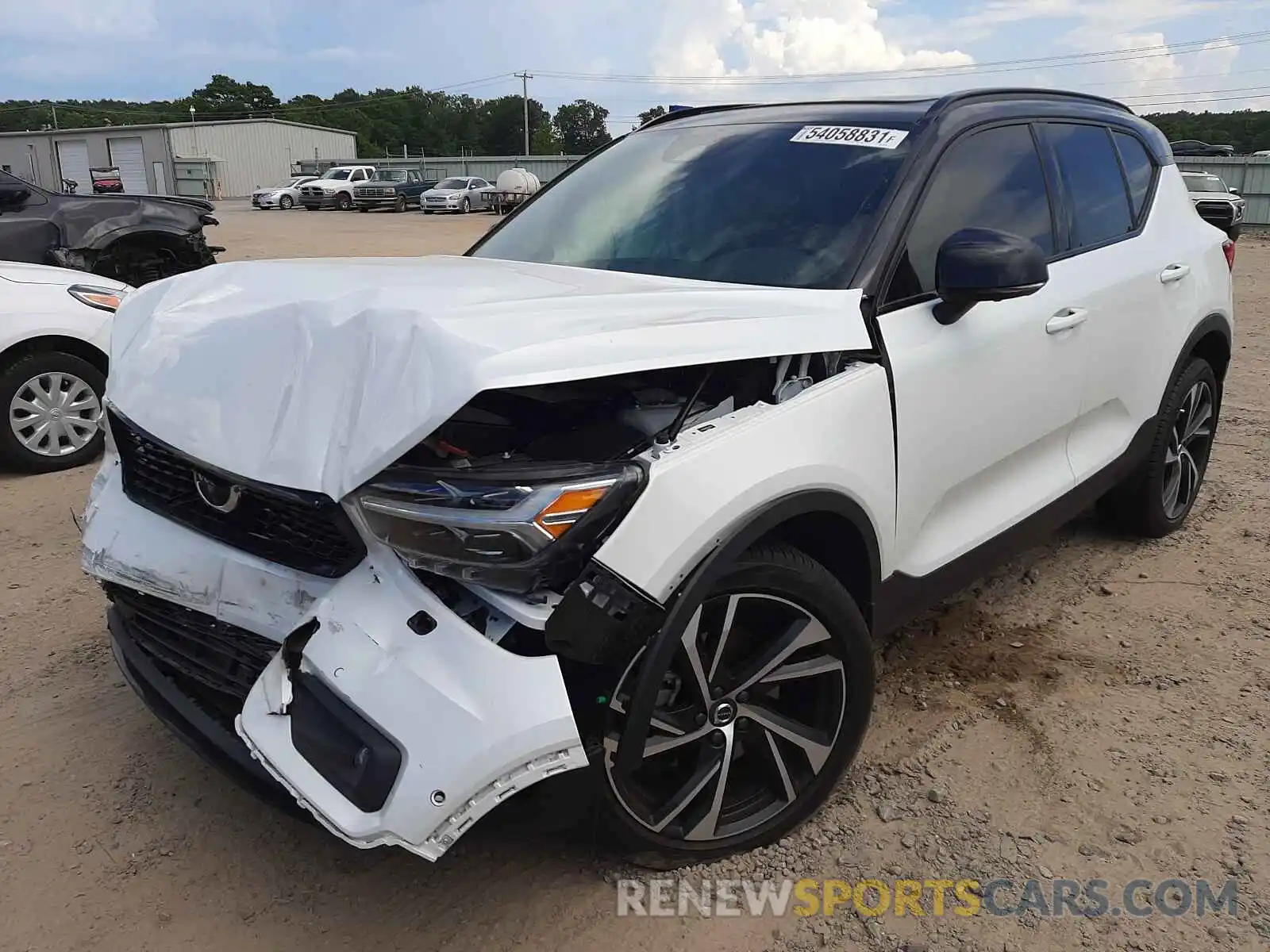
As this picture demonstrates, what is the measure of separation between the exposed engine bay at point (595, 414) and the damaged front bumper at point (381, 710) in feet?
1.00

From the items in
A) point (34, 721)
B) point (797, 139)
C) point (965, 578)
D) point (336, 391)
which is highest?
point (797, 139)

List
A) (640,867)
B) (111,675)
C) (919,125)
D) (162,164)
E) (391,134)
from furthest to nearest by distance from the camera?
(391,134), (162,164), (111,675), (919,125), (640,867)

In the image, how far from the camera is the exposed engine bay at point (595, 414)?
2.03 meters

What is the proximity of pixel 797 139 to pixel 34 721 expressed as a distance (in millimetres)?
2947

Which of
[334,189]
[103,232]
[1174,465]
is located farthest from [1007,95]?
[334,189]

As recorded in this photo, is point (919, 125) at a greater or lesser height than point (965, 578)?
greater

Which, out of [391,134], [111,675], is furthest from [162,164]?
[111,675]

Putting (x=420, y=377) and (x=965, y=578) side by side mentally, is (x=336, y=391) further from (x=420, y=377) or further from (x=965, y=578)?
(x=965, y=578)

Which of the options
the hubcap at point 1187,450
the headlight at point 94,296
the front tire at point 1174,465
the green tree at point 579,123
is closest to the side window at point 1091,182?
the front tire at point 1174,465

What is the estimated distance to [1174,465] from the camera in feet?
13.9

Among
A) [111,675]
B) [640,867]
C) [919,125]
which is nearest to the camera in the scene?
[640,867]

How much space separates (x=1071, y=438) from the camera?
335 cm

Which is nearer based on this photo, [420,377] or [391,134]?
[420,377]

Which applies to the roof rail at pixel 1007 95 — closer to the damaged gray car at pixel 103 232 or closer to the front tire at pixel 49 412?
the front tire at pixel 49 412
